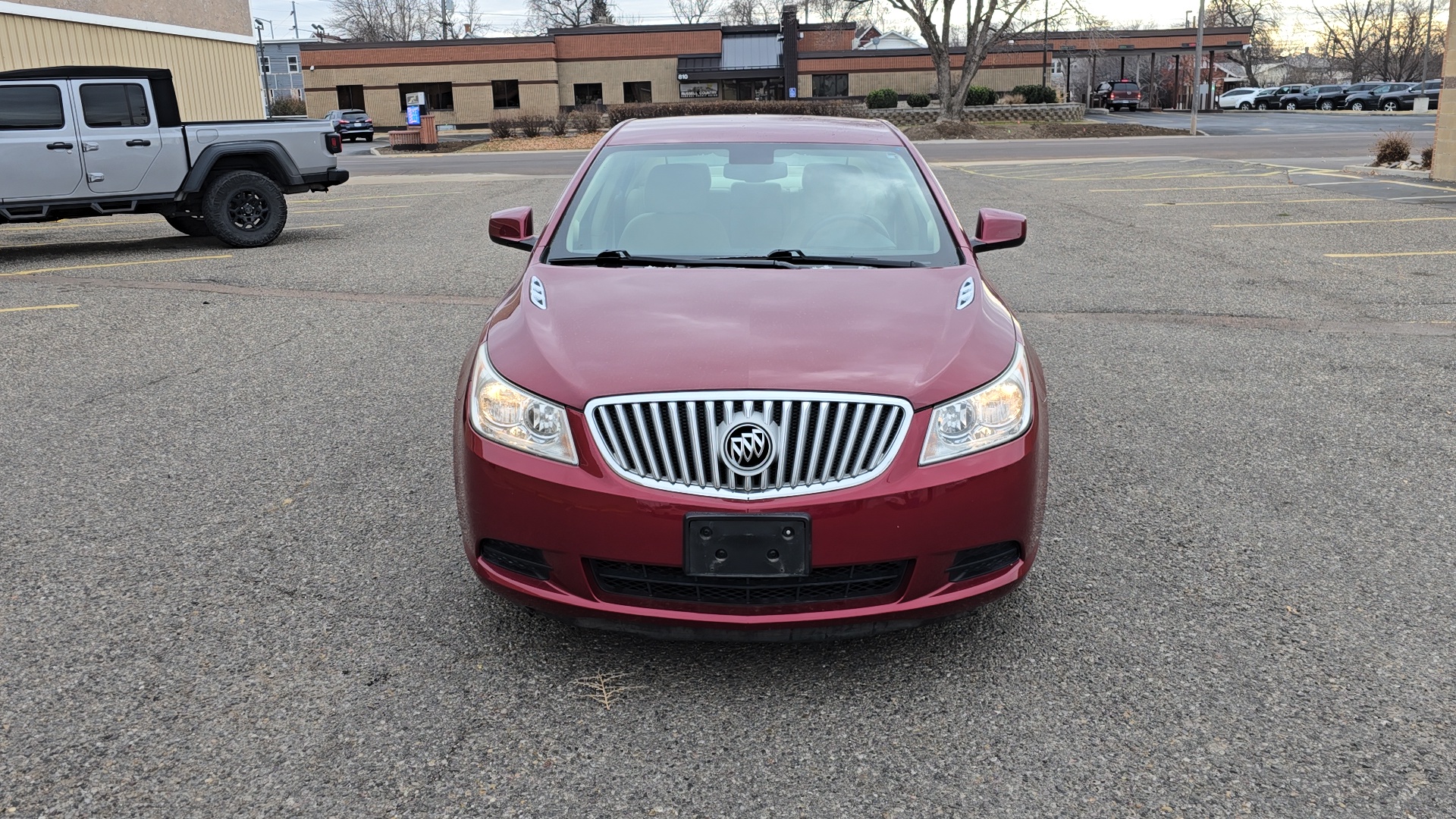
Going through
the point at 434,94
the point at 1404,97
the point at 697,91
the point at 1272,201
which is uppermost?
the point at 434,94

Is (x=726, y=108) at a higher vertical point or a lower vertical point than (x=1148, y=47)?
lower

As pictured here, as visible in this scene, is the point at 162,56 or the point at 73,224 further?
the point at 162,56

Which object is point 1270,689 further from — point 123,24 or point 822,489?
point 123,24

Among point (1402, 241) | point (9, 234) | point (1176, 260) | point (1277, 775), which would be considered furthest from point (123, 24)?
point (1277, 775)

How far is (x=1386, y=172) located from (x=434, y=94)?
4865cm

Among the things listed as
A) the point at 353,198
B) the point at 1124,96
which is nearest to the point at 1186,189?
the point at 353,198

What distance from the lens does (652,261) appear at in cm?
421

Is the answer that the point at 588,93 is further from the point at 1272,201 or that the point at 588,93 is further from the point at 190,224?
the point at 190,224

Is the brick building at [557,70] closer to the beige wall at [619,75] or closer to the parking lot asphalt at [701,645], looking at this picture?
the beige wall at [619,75]

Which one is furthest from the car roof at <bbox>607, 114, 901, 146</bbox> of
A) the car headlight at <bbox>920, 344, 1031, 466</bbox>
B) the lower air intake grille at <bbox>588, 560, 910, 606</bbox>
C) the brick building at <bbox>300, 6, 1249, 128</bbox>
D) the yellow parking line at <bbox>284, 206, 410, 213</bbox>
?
the brick building at <bbox>300, 6, 1249, 128</bbox>

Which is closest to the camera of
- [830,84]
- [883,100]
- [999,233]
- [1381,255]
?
[999,233]

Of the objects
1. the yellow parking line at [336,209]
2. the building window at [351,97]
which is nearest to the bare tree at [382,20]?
the building window at [351,97]

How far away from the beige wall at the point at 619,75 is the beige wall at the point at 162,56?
32.3m

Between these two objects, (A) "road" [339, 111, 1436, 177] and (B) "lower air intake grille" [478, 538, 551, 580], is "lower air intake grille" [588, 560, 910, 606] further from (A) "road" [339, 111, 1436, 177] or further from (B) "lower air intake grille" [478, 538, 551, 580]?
(A) "road" [339, 111, 1436, 177]
